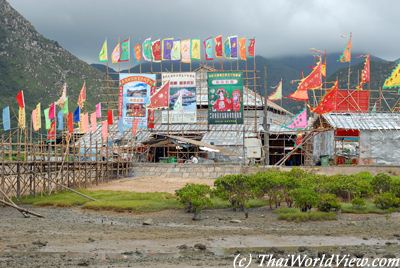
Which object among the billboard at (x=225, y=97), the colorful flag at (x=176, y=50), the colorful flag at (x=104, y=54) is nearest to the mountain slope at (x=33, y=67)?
the colorful flag at (x=104, y=54)

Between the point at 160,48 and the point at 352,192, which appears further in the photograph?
the point at 160,48

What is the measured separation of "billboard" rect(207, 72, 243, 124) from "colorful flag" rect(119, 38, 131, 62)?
422 inches

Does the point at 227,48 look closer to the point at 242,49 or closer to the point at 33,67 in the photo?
the point at 242,49

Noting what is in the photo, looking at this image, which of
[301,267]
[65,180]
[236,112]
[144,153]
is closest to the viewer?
[301,267]

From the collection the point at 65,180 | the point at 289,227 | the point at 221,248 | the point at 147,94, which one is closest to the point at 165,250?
→ the point at 221,248

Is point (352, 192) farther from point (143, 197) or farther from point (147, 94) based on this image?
point (147, 94)

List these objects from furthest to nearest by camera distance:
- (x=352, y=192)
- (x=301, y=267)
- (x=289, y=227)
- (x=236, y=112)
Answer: (x=236, y=112)
(x=352, y=192)
(x=289, y=227)
(x=301, y=267)

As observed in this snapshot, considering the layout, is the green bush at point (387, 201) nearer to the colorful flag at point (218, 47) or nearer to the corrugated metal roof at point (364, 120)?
the corrugated metal roof at point (364, 120)

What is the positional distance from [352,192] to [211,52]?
27.2 m

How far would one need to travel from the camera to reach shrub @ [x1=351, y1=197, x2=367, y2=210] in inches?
1031

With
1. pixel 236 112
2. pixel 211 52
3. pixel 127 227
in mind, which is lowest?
pixel 127 227

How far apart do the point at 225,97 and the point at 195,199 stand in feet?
69.4

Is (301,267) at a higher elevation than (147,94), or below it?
below

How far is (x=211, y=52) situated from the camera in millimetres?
52438
